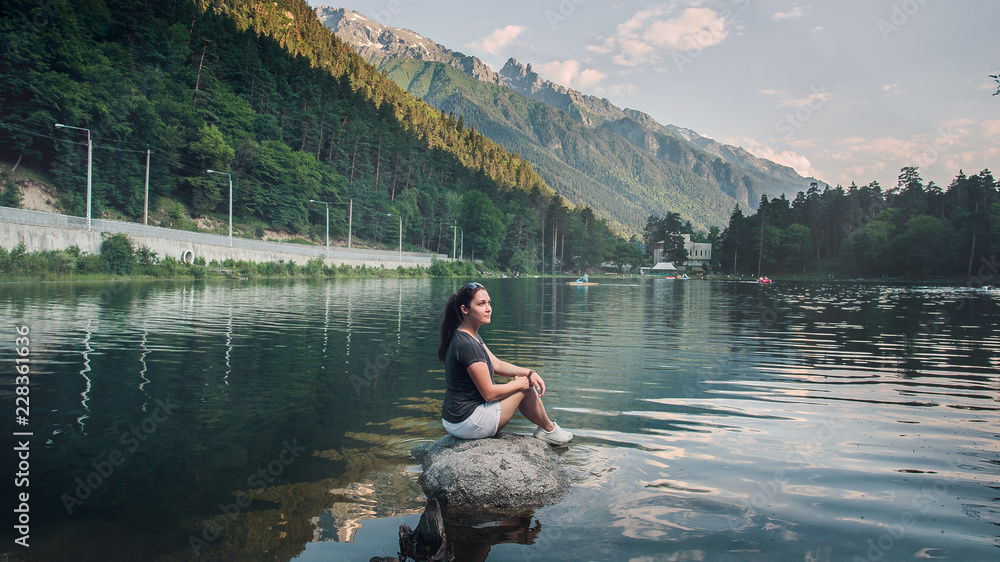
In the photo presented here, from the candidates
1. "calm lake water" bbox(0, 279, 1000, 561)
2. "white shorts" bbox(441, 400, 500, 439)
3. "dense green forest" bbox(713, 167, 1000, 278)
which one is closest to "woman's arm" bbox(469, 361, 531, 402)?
"white shorts" bbox(441, 400, 500, 439)

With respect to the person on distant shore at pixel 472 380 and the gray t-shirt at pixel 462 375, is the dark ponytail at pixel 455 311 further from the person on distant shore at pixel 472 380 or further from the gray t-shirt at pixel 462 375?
the gray t-shirt at pixel 462 375

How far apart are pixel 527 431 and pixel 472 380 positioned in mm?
2532

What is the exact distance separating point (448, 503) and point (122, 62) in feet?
287

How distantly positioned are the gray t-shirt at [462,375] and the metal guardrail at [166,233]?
45.1 m

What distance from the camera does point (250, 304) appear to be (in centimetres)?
2916

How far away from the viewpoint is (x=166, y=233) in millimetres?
50625

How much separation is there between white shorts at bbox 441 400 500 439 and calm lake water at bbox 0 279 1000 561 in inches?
31.6

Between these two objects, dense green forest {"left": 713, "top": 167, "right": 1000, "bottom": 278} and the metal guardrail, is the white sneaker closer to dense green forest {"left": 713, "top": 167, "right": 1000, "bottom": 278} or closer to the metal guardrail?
the metal guardrail

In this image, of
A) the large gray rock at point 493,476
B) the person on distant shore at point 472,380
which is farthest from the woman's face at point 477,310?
the large gray rock at point 493,476

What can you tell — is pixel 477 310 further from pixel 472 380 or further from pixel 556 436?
pixel 556 436

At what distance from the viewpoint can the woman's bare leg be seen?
6770mm

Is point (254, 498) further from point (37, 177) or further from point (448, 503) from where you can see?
point (37, 177)

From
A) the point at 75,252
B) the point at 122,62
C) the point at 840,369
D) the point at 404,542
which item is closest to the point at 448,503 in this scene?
the point at 404,542

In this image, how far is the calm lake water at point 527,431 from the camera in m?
5.06
